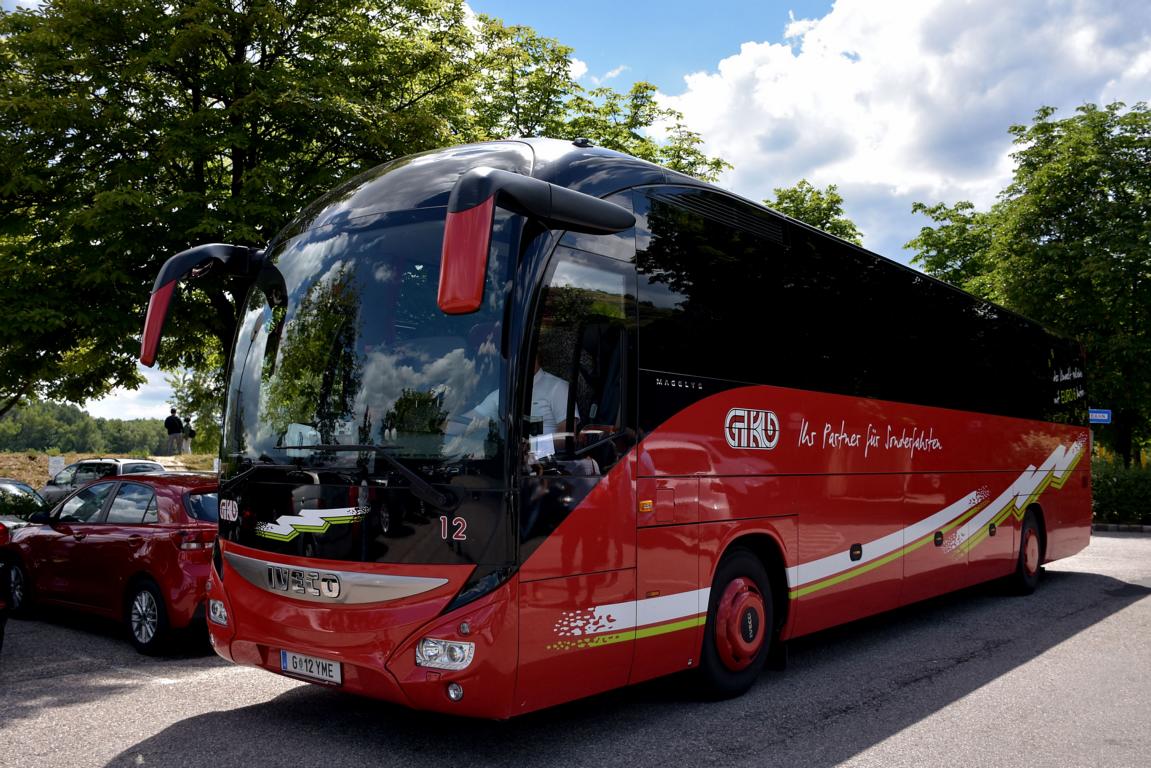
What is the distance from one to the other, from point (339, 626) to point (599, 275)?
8.48 ft

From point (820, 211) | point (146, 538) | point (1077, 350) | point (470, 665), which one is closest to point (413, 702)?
point (470, 665)

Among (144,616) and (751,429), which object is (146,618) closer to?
(144,616)

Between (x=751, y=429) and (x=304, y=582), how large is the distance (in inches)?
136

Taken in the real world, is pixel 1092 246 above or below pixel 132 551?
above

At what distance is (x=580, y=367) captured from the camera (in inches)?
235

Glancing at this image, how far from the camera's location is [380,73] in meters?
17.5

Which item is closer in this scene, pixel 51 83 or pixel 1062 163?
pixel 51 83

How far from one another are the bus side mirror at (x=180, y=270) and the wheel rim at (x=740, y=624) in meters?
4.15

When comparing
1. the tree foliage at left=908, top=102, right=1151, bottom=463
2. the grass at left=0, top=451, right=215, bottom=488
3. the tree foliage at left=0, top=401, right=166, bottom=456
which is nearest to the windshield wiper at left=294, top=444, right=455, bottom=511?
the tree foliage at left=908, top=102, right=1151, bottom=463

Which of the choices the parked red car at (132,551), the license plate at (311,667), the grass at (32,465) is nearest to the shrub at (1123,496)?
the parked red car at (132,551)

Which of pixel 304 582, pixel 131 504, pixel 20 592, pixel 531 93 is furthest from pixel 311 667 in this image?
pixel 531 93

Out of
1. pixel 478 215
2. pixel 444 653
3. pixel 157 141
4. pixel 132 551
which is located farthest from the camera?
pixel 157 141

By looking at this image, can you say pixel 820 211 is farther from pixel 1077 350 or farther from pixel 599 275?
pixel 599 275

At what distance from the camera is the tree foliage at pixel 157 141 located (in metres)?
14.7
